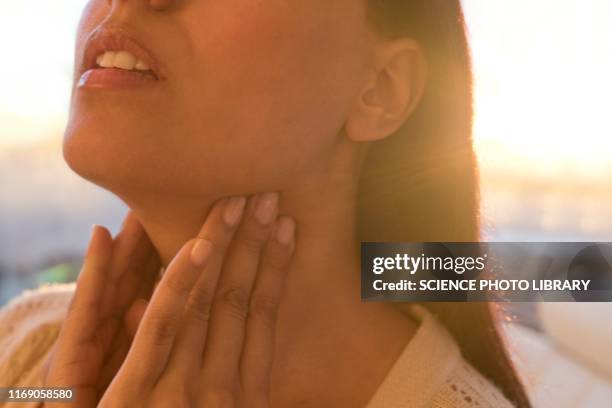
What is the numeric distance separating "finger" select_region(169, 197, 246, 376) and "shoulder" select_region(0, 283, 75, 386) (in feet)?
1.25

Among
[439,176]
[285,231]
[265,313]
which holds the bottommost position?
[265,313]

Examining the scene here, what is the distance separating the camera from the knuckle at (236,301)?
771mm

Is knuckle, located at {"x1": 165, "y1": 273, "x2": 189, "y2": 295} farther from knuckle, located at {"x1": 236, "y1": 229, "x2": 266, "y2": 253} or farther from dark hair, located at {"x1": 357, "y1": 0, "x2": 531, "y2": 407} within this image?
dark hair, located at {"x1": 357, "y1": 0, "x2": 531, "y2": 407}

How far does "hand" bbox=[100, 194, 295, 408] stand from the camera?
71 cm

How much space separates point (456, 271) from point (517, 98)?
0.27 m

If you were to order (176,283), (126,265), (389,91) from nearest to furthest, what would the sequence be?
(176,283) → (389,91) → (126,265)

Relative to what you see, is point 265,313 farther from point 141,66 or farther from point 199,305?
point 141,66

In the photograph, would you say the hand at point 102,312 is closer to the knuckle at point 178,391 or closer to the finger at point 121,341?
the finger at point 121,341

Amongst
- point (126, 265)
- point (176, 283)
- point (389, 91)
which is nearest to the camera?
point (176, 283)

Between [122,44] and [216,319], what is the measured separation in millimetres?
353

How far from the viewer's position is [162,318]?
2.32 feet

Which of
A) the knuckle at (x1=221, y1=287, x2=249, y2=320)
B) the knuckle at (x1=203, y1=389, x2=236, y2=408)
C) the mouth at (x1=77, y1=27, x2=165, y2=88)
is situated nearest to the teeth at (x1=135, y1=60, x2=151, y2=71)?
the mouth at (x1=77, y1=27, x2=165, y2=88)

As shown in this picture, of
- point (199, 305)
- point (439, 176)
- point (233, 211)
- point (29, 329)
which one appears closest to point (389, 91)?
point (439, 176)

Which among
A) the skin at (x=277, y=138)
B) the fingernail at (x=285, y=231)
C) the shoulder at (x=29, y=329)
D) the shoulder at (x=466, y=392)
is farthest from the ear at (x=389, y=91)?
the shoulder at (x=29, y=329)
